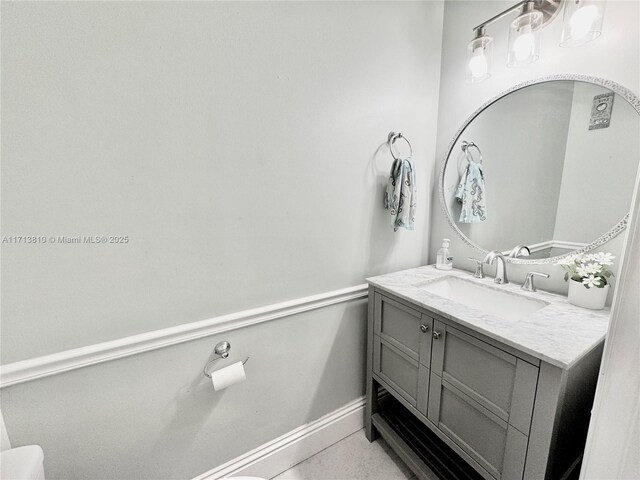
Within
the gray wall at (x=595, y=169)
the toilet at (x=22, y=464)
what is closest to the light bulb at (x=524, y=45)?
the gray wall at (x=595, y=169)

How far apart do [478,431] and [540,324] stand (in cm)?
43

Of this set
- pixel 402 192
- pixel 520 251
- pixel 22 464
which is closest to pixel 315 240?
pixel 402 192

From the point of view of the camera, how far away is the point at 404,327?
1.22 metres

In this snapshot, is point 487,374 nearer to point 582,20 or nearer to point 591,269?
point 591,269

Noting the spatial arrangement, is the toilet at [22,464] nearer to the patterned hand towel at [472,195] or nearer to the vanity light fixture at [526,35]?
the patterned hand towel at [472,195]

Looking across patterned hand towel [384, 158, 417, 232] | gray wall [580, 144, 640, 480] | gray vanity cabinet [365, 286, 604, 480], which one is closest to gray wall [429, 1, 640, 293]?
patterned hand towel [384, 158, 417, 232]

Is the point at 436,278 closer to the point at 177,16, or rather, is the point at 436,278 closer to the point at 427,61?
the point at 427,61

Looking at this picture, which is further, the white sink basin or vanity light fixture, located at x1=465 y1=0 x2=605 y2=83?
the white sink basin

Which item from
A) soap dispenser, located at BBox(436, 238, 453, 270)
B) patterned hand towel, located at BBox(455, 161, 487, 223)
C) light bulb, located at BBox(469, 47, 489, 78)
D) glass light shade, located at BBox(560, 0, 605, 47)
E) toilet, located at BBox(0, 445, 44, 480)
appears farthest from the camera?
soap dispenser, located at BBox(436, 238, 453, 270)

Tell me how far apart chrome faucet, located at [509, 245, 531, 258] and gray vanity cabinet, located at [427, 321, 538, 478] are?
62 cm

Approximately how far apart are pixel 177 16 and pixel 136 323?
1.03 metres

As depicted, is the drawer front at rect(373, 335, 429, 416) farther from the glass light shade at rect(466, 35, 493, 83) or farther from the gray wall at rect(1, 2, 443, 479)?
the glass light shade at rect(466, 35, 493, 83)

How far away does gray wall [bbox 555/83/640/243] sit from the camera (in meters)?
1.03

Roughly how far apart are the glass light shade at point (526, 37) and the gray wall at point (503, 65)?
0.06 metres
